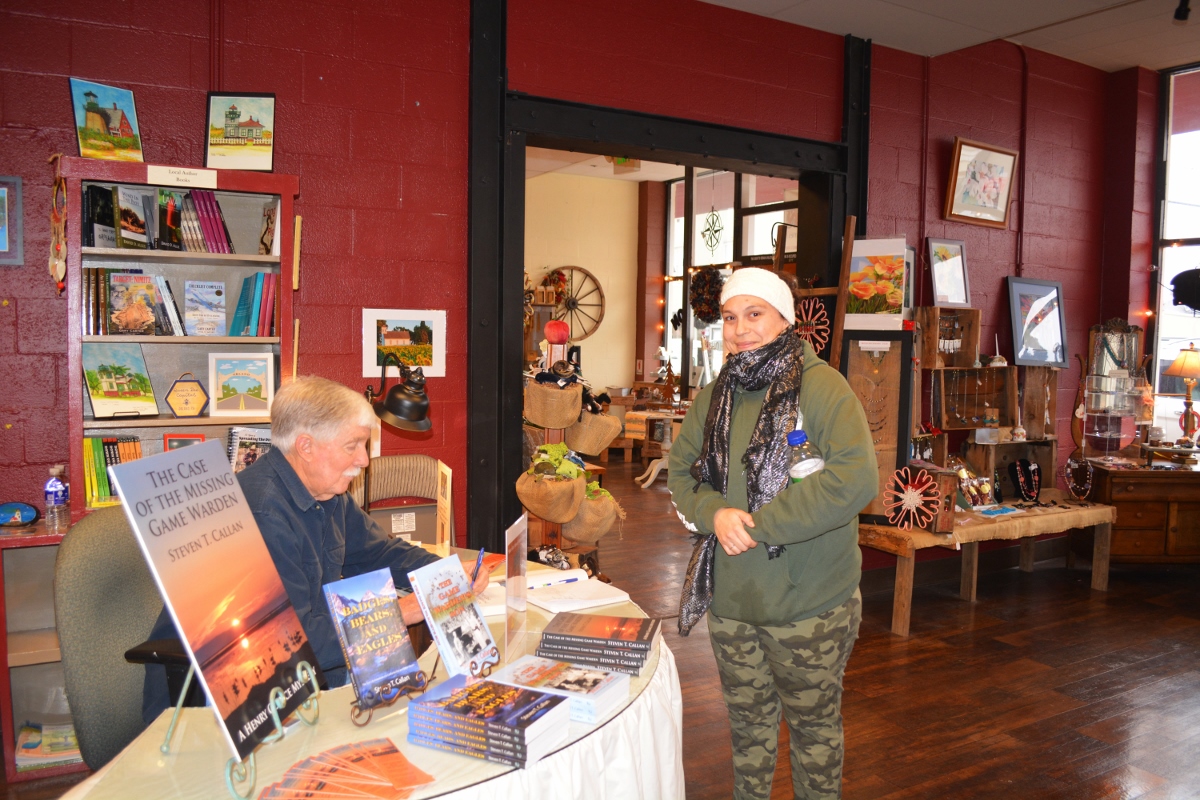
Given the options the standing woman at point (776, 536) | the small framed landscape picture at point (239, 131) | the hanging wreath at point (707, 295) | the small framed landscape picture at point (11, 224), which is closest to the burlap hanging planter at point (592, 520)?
the standing woman at point (776, 536)

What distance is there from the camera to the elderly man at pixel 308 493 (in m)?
1.79

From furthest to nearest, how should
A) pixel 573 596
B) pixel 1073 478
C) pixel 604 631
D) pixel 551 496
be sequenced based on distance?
pixel 1073 478 → pixel 551 496 → pixel 573 596 → pixel 604 631

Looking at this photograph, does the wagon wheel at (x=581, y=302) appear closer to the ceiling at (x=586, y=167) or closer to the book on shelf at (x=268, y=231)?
the ceiling at (x=586, y=167)

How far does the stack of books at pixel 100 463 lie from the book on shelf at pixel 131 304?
0.40m

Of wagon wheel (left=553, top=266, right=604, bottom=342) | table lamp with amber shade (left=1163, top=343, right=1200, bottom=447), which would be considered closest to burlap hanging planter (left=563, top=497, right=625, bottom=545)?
table lamp with amber shade (left=1163, top=343, right=1200, bottom=447)

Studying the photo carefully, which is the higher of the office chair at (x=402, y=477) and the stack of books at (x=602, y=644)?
the office chair at (x=402, y=477)

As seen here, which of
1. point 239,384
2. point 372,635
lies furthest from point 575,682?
point 239,384

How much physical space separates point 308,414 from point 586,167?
32.8 ft

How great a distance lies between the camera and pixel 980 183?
5.45 metres

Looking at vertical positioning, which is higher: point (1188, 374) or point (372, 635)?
point (1188, 374)

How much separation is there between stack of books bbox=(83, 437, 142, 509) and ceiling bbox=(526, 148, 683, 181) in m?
→ 7.23

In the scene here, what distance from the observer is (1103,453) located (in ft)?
19.9

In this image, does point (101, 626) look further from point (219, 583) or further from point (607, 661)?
point (607, 661)

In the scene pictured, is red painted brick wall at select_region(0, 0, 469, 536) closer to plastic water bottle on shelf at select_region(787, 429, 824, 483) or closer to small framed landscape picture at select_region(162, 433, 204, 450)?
small framed landscape picture at select_region(162, 433, 204, 450)
